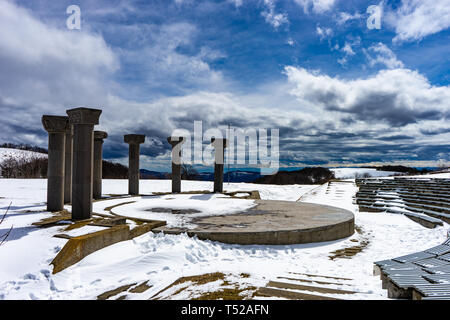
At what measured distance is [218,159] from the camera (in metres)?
20.4

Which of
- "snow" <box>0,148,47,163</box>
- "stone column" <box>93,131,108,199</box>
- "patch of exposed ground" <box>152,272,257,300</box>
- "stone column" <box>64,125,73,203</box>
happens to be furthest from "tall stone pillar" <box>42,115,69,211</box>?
"snow" <box>0,148,47,163</box>

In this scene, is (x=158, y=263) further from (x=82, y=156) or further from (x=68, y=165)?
(x=68, y=165)

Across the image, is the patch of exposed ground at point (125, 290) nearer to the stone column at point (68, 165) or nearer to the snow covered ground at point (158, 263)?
the snow covered ground at point (158, 263)

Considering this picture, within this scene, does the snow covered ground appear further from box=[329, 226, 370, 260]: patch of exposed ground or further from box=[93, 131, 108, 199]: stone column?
box=[93, 131, 108, 199]: stone column

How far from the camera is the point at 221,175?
20656 millimetres

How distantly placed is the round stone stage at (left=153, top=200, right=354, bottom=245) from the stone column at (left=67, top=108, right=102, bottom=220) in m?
3.06

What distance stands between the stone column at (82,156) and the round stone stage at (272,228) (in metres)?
3.06

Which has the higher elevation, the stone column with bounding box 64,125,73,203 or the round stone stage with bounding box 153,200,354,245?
the stone column with bounding box 64,125,73,203

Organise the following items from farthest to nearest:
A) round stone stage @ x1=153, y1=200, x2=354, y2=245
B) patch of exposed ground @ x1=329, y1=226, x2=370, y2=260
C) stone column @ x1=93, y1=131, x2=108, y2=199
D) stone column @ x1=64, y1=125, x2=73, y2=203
Result: stone column @ x1=93, y1=131, x2=108, y2=199 < stone column @ x1=64, y1=125, x2=73, y2=203 < round stone stage @ x1=153, y1=200, x2=354, y2=245 < patch of exposed ground @ x1=329, y1=226, x2=370, y2=260

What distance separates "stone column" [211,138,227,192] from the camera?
19.9 metres

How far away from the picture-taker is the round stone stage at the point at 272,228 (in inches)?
332

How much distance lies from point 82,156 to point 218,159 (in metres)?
11.4
